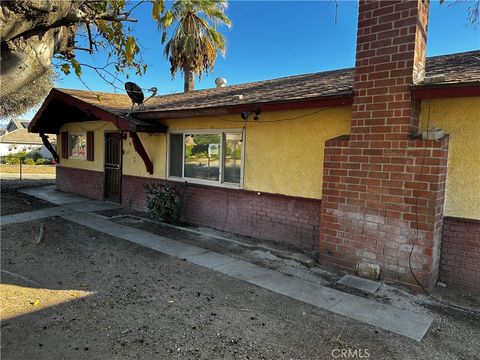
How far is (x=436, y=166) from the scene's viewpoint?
4.33 metres

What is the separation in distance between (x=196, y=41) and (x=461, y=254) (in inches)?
564

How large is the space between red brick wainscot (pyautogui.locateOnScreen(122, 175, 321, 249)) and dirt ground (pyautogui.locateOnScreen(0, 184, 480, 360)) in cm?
203

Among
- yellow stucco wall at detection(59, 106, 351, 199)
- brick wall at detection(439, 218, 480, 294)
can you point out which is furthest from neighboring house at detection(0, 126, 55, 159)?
brick wall at detection(439, 218, 480, 294)

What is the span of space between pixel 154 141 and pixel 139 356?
23.7 feet

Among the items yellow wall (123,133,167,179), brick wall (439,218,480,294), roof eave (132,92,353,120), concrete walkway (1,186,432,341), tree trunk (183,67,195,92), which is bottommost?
Answer: concrete walkway (1,186,432,341)

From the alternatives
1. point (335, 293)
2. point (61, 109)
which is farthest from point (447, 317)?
point (61, 109)

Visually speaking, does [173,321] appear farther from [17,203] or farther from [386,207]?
[17,203]

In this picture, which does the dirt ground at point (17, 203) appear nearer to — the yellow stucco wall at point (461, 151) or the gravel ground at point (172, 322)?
the gravel ground at point (172, 322)

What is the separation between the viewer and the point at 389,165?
474 cm

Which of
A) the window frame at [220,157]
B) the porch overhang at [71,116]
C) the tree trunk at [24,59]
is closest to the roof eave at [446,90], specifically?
the window frame at [220,157]

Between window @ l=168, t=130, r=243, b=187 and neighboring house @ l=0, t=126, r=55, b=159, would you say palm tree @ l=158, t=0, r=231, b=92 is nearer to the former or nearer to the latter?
window @ l=168, t=130, r=243, b=187

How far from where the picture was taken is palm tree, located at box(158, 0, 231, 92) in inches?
590

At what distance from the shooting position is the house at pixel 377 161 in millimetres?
4504

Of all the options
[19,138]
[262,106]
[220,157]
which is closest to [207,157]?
[220,157]
